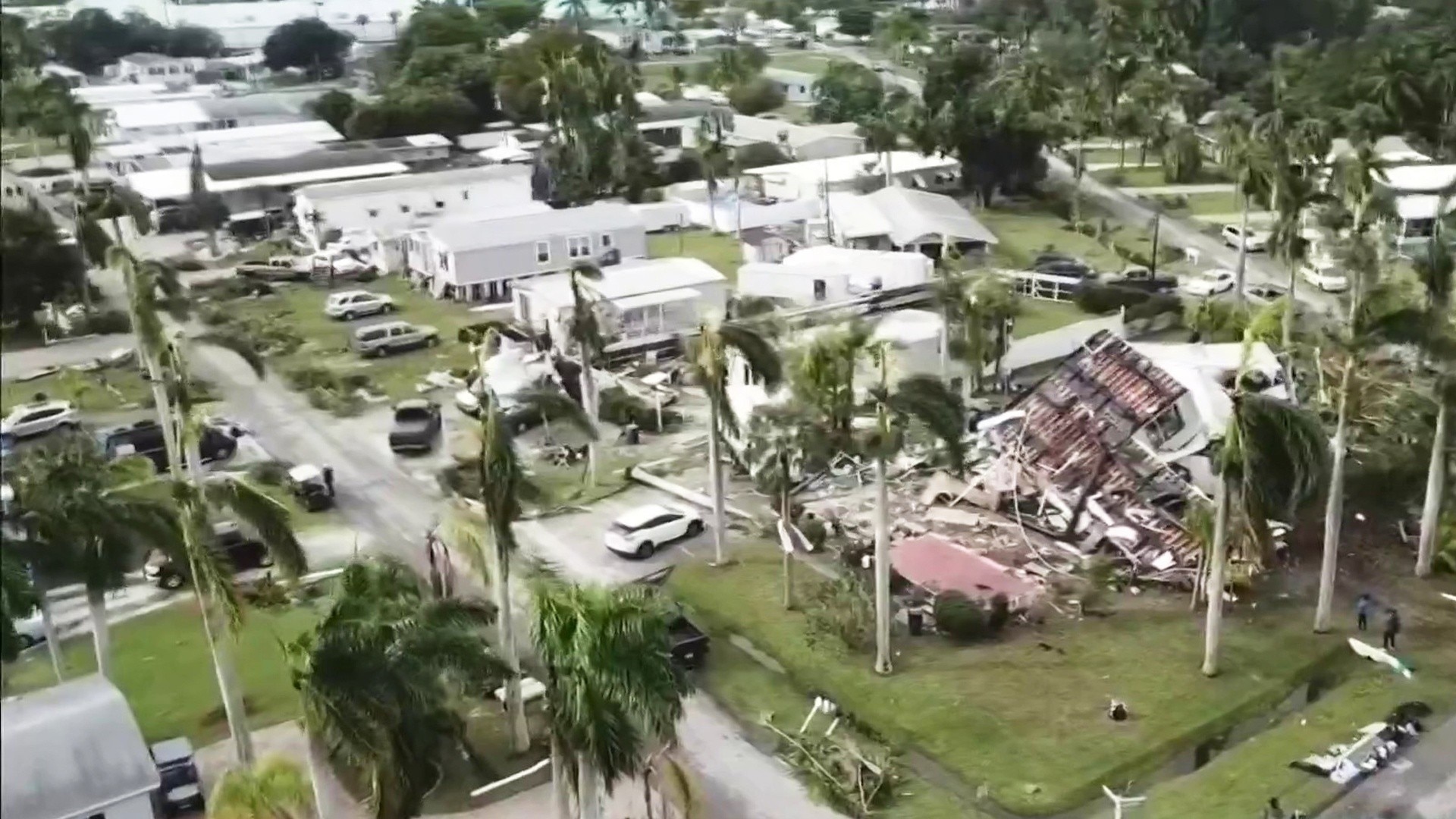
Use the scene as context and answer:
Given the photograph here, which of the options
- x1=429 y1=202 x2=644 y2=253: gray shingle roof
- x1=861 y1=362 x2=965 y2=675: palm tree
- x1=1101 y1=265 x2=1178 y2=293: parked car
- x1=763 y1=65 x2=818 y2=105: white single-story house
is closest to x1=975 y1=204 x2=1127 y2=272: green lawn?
x1=1101 y1=265 x2=1178 y2=293: parked car

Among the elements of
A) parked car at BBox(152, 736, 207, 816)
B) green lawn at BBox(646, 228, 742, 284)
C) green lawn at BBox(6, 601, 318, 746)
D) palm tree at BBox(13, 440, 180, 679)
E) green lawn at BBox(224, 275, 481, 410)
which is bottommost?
green lawn at BBox(646, 228, 742, 284)

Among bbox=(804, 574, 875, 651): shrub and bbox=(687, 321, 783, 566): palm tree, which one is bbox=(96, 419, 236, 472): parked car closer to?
bbox=(687, 321, 783, 566): palm tree

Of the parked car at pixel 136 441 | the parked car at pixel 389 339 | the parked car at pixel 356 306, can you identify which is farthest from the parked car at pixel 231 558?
the parked car at pixel 356 306

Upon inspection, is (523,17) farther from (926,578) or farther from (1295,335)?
(926,578)

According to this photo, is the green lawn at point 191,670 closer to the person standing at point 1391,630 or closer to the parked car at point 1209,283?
the person standing at point 1391,630

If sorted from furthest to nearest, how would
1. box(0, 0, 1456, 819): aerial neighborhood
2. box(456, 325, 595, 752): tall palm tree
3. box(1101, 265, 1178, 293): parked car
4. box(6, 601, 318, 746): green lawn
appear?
box(1101, 265, 1178, 293): parked car < box(6, 601, 318, 746): green lawn < box(456, 325, 595, 752): tall palm tree < box(0, 0, 1456, 819): aerial neighborhood

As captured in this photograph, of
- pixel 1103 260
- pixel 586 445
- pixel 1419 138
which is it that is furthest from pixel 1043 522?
pixel 1419 138
